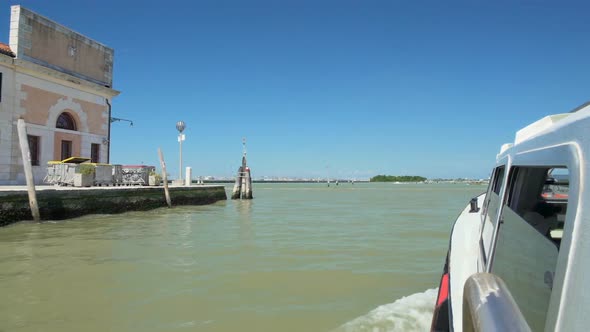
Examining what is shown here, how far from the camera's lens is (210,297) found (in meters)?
5.07

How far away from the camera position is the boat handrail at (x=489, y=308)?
110 cm

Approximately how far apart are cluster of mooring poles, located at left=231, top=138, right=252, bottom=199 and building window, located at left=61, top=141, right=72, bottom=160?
10.4m

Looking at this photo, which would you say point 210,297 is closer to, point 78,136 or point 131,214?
point 131,214

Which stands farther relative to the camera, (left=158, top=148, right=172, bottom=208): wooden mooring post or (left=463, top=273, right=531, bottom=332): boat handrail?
(left=158, top=148, right=172, bottom=208): wooden mooring post

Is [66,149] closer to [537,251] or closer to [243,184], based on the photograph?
[243,184]

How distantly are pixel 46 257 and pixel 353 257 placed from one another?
5384 mm

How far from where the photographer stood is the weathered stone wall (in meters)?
11.5

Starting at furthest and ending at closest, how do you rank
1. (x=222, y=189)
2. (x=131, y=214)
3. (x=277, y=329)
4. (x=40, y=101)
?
(x=222, y=189) → (x=40, y=101) → (x=131, y=214) → (x=277, y=329)

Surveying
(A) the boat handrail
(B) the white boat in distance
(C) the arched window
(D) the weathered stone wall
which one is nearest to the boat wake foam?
(B) the white boat in distance

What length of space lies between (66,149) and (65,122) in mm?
1260

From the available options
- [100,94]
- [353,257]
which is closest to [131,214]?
[100,94]

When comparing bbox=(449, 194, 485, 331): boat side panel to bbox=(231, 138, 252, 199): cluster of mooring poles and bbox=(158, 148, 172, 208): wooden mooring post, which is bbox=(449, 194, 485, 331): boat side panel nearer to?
bbox=(158, 148, 172, 208): wooden mooring post

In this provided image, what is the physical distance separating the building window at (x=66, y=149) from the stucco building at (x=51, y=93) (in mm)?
42

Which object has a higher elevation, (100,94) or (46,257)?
(100,94)
